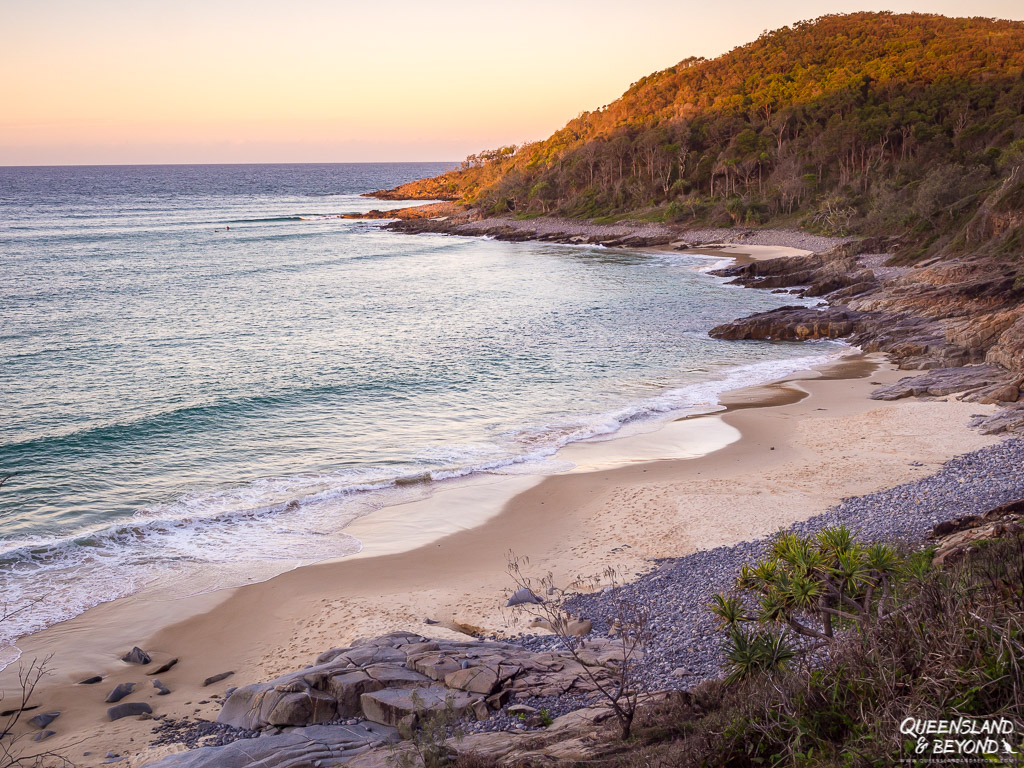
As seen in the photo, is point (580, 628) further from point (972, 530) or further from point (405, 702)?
point (972, 530)

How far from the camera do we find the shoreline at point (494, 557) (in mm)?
10773

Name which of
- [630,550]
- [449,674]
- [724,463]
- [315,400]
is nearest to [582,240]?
[315,400]

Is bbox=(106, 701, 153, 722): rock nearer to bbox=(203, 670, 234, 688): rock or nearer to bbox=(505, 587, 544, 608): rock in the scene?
bbox=(203, 670, 234, 688): rock

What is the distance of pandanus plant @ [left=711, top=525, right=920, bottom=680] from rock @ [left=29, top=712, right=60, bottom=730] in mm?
8782

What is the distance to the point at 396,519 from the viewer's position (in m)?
16.4

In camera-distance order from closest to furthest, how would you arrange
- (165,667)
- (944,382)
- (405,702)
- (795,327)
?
(405,702)
(165,667)
(944,382)
(795,327)

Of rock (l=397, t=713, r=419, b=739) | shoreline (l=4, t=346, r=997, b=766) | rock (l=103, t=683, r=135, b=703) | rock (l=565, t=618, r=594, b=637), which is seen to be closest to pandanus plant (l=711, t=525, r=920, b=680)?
rock (l=565, t=618, r=594, b=637)

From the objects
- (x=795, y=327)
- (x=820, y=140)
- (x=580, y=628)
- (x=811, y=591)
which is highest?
(x=820, y=140)

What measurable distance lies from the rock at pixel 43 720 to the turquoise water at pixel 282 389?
3.17m

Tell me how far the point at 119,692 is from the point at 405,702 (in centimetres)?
477

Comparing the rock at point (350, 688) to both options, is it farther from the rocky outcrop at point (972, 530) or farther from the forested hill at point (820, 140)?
the forested hill at point (820, 140)

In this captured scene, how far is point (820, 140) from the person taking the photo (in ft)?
Result: 268

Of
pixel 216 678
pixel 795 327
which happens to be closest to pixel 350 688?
pixel 216 678

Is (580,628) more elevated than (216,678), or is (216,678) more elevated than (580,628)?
(580,628)
